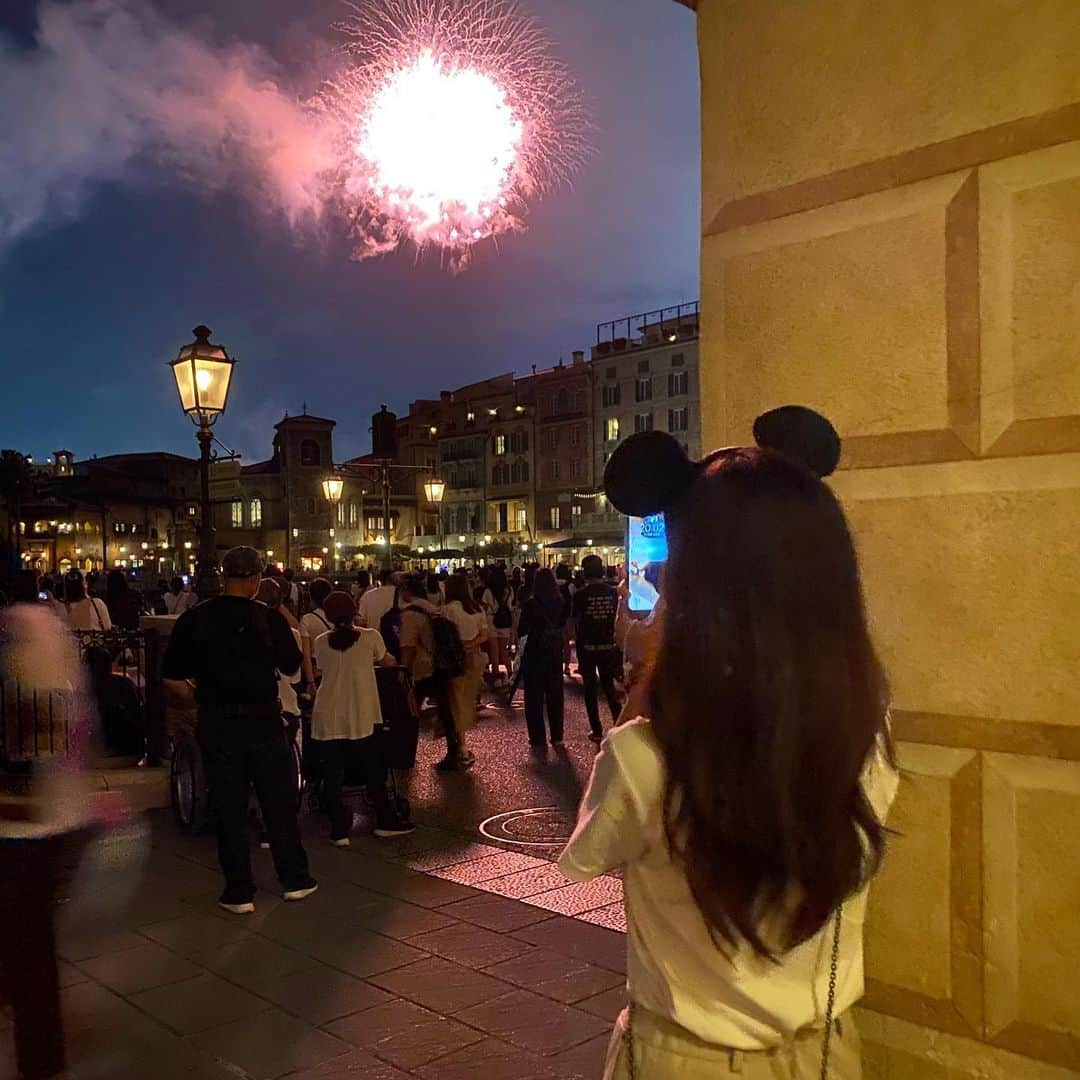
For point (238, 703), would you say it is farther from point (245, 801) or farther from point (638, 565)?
point (638, 565)

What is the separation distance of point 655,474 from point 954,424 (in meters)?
1.07

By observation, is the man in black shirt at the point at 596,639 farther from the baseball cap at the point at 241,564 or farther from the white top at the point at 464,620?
the baseball cap at the point at 241,564

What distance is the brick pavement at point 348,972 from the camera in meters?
3.99

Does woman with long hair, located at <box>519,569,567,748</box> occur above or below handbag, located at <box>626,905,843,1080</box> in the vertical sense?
below

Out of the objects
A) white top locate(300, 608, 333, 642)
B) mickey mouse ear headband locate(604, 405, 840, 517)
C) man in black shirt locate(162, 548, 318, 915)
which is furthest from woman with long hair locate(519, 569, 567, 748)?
mickey mouse ear headband locate(604, 405, 840, 517)

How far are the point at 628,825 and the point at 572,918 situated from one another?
168 inches

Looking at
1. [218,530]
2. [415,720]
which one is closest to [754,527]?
[415,720]

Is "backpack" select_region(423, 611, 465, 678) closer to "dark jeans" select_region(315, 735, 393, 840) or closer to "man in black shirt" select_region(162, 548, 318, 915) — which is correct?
"dark jeans" select_region(315, 735, 393, 840)

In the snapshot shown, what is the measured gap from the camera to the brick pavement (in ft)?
13.1

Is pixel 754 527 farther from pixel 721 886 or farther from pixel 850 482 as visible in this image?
pixel 850 482

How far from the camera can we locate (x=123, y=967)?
16.2 feet

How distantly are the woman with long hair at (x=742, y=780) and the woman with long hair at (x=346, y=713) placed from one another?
5685mm

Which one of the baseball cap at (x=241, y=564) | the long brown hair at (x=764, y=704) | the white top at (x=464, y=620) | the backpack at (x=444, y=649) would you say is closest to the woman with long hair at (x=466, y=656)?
the white top at (x=464, y=620)

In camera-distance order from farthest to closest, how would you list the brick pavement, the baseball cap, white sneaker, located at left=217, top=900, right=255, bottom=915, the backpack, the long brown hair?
the backpack → the baseball cap → white sneaker, located at left=217, top=900, right=255, bottom=915 → the brick pavement → the long brown hair
